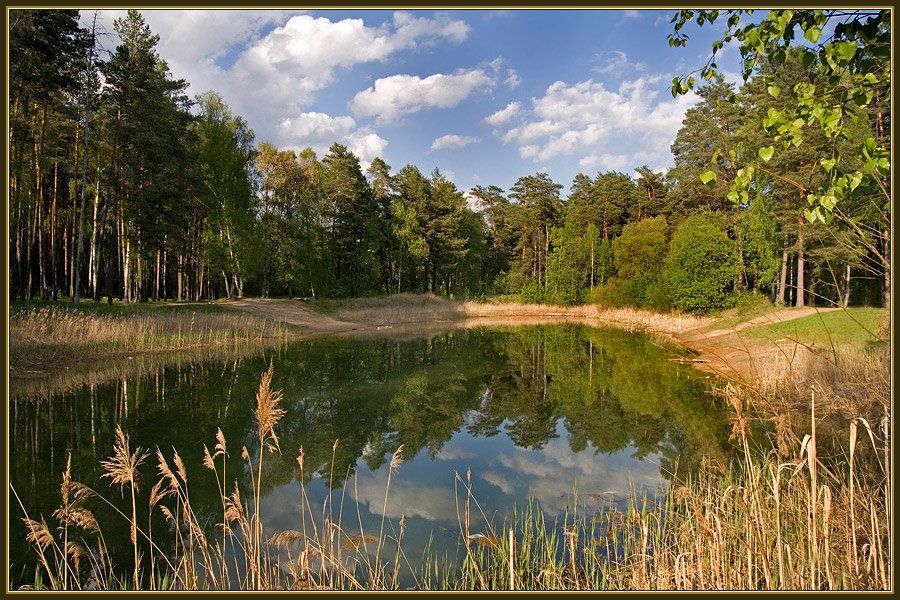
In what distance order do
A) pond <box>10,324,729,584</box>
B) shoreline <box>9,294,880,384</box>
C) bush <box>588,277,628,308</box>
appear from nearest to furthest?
pond <box>10,324,729,584</box> < shoreline <box>9,294,880,384</box> < bush <box>588,277,628,308</box>

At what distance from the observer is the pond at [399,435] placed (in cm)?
735

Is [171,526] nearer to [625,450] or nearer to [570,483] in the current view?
[570,483]

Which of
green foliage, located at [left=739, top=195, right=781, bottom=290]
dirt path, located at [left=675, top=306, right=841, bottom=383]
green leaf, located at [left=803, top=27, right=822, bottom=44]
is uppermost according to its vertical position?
green foliage, located at [left=739, top=195, right=781, bottom=290]

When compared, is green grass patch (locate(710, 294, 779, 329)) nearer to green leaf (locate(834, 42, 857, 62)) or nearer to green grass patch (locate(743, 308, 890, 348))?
green grass patch (locate(743, 308, 890, 348))

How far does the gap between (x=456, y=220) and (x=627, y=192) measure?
20186 millimetres

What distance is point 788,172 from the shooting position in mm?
27875

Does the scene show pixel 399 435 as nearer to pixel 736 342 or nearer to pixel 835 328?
pixel 835 328

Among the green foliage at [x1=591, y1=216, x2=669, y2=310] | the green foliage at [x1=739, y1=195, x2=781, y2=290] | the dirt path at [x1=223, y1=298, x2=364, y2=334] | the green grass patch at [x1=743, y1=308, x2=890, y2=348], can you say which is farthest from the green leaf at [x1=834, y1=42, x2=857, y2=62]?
the green foliage at [x1=591, y1=216, x2=669, y2=310]

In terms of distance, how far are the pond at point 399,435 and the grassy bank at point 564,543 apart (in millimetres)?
368

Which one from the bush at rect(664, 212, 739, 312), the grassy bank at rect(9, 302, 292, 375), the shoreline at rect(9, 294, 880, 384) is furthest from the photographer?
the bush at rect(664, 212, 739, 312)

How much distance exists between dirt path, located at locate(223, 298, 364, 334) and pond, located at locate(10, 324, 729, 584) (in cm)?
1329

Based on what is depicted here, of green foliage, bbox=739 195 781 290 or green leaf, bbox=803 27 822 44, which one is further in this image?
green foliage, bbox=739 195 781 290

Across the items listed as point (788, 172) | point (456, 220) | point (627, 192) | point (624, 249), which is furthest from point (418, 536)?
point (627, 192)

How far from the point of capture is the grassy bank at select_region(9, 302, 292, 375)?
1589cm
